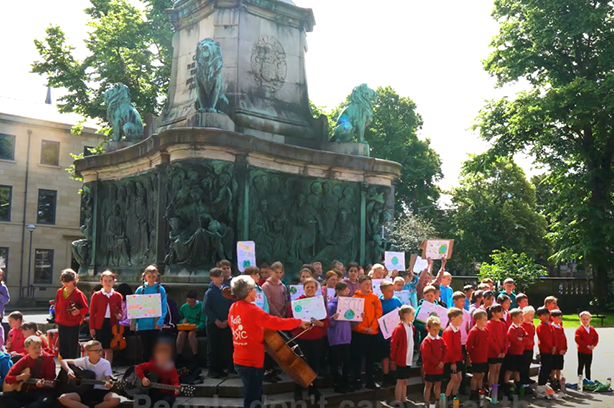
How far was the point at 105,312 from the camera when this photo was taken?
990cm

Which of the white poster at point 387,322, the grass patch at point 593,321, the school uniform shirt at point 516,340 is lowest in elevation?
the grass patch at point 593,321

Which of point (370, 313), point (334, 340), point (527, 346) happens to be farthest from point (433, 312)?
point (527, 346)

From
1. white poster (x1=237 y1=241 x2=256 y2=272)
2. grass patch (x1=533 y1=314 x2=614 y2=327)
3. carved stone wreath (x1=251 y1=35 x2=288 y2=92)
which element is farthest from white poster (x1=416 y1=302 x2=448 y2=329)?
grass patch (x1=533 y1=314 x2=614 y2=327)

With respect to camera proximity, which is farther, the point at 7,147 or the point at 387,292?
the point at 7,147

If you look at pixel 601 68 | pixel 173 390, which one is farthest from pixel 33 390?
pixel 601 68

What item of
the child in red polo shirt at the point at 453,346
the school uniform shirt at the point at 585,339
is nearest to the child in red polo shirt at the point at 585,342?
the school uniform shirt at the point at 585,339

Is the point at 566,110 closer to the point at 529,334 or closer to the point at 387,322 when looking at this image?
the point at 529,334

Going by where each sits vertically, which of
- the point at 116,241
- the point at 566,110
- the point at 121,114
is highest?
the point at 566,110

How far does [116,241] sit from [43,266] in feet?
114

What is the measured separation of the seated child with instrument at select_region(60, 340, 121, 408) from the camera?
8031 millimetres

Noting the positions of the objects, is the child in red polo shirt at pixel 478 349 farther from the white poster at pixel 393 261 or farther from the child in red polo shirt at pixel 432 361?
the white poster at pixel 393 261

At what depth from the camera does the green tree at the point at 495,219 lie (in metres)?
52.4

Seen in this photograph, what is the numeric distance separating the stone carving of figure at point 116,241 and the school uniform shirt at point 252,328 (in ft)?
26.0

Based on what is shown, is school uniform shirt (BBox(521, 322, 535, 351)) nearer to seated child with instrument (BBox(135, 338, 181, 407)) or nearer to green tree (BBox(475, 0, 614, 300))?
seated child with instrument (BBox(135, 338, 181, 407))
